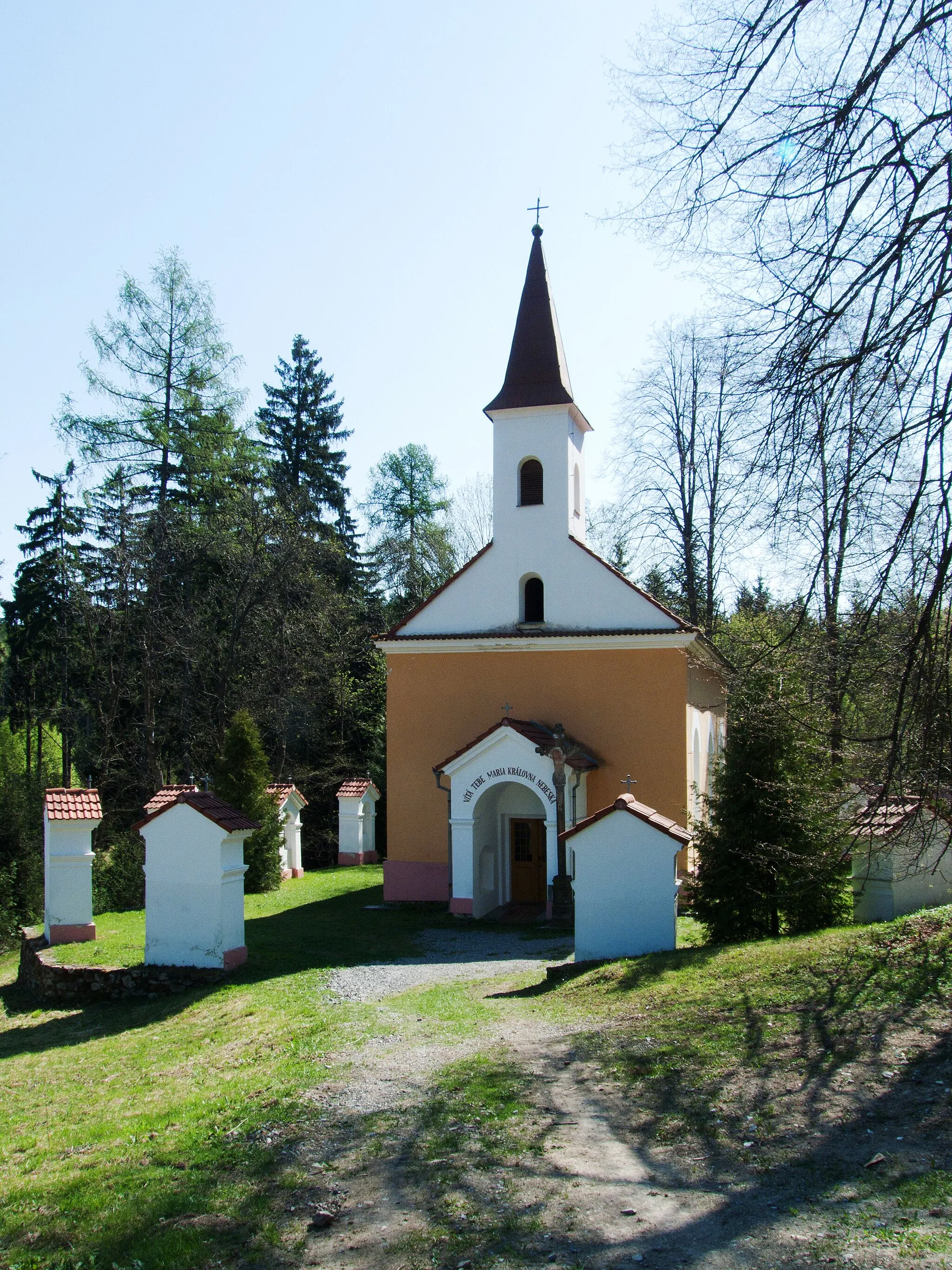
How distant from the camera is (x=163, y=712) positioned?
29500 mm

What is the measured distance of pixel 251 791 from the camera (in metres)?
22.5

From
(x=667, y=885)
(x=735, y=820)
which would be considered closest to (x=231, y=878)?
Result: (x=667, y=885)

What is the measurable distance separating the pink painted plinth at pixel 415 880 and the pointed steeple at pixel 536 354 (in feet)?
30.9

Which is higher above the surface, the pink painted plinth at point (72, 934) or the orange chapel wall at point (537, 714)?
the orange chapel wall at point (537, 714)

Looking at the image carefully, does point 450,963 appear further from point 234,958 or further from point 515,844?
point 515,844

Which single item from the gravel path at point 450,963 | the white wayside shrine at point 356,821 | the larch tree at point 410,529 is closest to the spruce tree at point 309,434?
the larch tree at point 410,529

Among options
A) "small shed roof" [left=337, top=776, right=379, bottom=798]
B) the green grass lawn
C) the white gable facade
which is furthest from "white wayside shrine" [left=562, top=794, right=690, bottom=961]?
"small shed roof" [left=337, top=776, right=379, bottom=798]

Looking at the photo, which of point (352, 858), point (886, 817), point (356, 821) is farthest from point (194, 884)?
point (352, 858)

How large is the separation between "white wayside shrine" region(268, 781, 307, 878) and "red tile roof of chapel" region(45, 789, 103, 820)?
26.2 feet

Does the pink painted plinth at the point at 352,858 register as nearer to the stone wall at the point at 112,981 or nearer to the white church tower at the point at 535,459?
the white church tower at the point at 535,459

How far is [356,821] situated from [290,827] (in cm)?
245

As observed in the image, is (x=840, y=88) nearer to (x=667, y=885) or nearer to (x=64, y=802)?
(x=667, y=885)

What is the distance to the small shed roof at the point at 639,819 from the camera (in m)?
→ 11.7

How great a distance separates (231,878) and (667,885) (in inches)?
220
